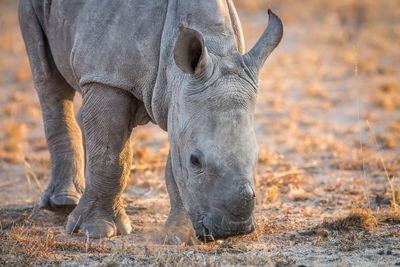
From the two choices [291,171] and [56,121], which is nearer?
[56,121]

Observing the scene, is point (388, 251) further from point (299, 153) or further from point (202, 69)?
point (299, 153)

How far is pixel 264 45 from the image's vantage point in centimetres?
423

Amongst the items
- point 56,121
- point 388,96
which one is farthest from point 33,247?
point 388,96

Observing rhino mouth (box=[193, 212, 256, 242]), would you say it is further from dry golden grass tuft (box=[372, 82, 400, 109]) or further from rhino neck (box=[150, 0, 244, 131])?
dry golden grass tuft (box=[372, 82, 400, 109])

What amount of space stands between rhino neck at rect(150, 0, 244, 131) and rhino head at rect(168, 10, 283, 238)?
131mm

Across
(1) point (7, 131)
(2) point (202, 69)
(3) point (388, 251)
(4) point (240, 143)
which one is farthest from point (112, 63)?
(1) point (7, 131)

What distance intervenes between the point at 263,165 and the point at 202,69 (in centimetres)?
406

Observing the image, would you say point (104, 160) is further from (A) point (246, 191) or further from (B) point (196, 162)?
(A) point (246, 191)

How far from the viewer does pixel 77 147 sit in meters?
6.16

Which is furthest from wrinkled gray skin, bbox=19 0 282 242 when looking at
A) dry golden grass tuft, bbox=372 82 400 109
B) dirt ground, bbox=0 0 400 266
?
dry golden grass tuft, bbox=372 82 400 109

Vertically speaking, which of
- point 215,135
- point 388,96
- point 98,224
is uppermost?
point 215,135

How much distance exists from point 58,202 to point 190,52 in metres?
2.62

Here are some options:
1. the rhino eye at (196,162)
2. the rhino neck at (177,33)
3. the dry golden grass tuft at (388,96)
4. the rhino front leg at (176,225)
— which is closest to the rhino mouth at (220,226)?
the rhino eye at (196,162)

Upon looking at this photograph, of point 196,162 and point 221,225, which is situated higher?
point 196,162
